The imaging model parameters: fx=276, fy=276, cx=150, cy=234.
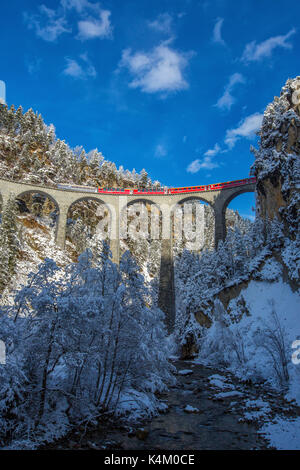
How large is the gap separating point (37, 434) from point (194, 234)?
257 ft

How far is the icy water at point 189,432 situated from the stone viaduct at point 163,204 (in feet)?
92.1

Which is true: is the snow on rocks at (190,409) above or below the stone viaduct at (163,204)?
below

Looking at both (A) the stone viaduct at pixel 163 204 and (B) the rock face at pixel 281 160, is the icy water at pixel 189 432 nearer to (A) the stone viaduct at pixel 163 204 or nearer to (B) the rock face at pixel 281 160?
(B) the rock face at pixel 281 160

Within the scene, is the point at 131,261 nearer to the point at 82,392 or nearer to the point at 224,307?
the point at 82,392

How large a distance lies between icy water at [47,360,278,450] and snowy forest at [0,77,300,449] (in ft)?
2.30

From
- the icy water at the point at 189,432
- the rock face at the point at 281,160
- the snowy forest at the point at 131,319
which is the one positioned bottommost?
the icy water at the point at 189,432

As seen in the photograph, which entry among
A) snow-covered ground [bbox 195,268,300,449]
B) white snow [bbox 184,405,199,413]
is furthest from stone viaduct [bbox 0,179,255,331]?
white snow [bbox 184,405,199,413]

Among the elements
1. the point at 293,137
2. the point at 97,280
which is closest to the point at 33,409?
the point at 97,280

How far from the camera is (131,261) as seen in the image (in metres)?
12.7

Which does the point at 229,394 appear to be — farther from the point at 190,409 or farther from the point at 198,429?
the point at 198,429

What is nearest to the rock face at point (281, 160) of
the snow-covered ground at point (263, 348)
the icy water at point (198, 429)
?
the snow-covered ground at point (263, 348)

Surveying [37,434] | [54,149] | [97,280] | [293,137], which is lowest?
[37,434]

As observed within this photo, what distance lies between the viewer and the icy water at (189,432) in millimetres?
8953

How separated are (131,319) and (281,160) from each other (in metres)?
25.4
